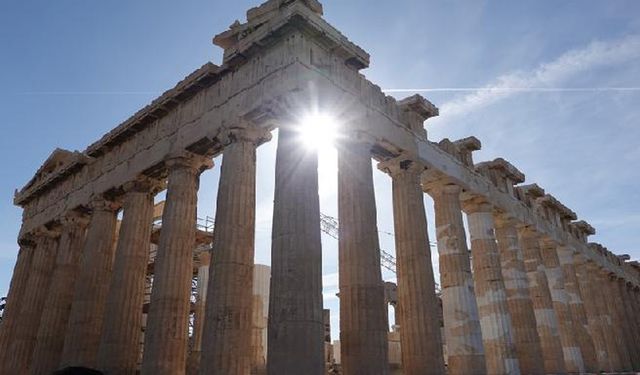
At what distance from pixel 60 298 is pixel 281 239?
52.5 feet

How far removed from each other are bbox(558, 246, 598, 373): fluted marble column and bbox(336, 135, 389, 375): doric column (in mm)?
21531

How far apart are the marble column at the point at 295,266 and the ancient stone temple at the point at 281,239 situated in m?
0.04

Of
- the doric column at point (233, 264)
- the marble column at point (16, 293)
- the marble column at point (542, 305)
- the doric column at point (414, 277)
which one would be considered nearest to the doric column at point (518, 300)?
the marble column at point (542, 305)

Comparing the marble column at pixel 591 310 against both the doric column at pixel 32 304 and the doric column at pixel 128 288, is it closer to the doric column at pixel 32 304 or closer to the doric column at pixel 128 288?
the doric column at pixel 128 288

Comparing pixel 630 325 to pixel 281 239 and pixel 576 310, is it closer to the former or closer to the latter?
pixel 576 310

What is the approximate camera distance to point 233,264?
1623cm

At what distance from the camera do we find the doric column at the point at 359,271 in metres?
15.3

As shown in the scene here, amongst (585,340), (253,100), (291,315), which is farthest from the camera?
(585,340)

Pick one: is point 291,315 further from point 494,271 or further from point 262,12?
point 494,271

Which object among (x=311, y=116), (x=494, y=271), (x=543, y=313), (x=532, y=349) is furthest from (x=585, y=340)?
(x=311, y=116)

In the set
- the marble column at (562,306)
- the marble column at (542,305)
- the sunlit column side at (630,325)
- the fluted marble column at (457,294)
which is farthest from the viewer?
the sunlit column side at (630,325)

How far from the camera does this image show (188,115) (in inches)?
844

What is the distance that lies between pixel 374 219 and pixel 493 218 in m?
13.6

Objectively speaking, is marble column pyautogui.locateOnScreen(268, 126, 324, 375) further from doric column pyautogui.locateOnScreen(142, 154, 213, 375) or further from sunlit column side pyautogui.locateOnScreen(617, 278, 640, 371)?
sunlit column side pyautogui.locateOnScreen(617, 278, 640, 371)
